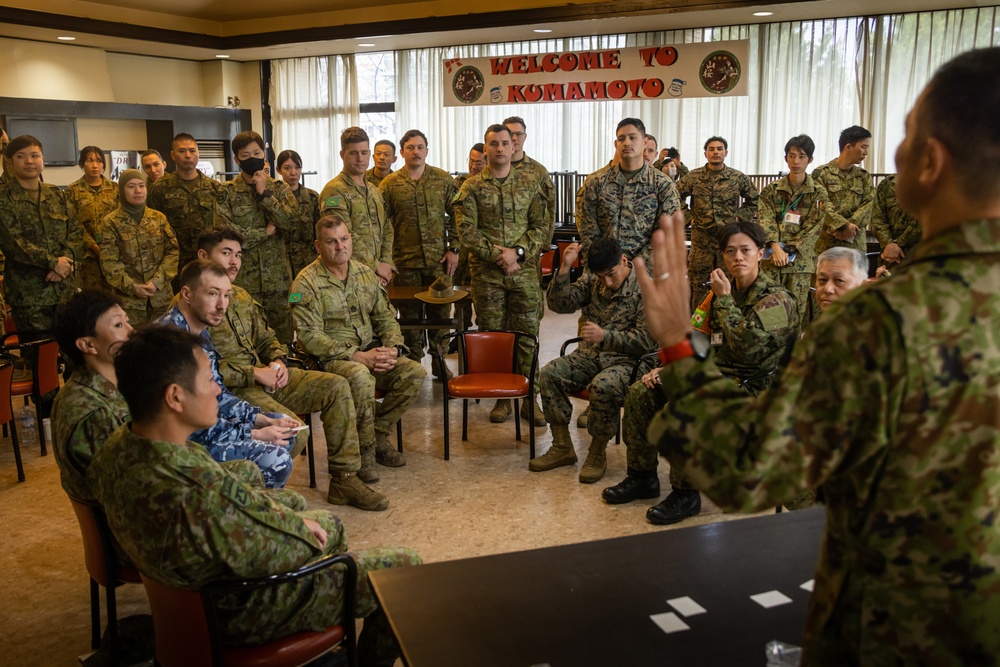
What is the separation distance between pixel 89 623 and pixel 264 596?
1.34m

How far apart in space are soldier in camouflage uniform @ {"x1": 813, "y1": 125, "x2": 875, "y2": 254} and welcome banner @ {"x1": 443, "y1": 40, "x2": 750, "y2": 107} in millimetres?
2462

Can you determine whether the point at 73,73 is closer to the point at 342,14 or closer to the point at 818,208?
the point at 342,14

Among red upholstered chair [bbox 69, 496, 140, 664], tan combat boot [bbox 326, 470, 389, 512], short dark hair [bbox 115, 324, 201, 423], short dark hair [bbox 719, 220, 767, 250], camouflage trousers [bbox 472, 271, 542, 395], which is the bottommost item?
tan combat boot [bbox 326, 470, 389, 512]

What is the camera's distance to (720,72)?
28.7 ft

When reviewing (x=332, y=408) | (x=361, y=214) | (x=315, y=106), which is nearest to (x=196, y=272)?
(x=332, y=408)

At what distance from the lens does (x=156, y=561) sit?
1919 millimetres

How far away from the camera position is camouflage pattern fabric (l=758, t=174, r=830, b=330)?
21.0ft

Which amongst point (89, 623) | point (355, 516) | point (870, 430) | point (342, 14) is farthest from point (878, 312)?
point (342, 14)

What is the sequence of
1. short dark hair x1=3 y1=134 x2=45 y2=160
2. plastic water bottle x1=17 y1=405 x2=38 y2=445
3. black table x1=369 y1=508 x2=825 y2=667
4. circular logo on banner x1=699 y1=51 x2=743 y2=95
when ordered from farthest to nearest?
circular logo on banner x1=699 y1=51 x2=743 y2=95, short dark hair x1=3 y1=134 x2=45 y2=160, plastic water bottle x1=17 y1=405 x2=38 y2=445, black table x1=369 y1=508 x2=825 y2=667

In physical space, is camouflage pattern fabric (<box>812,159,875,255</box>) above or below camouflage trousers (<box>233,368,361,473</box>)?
above

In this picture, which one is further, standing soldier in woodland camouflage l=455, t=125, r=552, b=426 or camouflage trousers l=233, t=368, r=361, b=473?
standing soldier in woodland camouflage l=455, t=125, r=552, b=426

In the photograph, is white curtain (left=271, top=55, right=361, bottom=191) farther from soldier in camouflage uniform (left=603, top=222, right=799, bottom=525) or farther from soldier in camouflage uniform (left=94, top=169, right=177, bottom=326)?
soldier in camouflage uniform (left=603, top=222, right=799, bottom=525)

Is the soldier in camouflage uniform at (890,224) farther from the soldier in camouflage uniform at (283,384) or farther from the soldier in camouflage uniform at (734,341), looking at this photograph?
the soldier in camouflage uniform at (283,384)

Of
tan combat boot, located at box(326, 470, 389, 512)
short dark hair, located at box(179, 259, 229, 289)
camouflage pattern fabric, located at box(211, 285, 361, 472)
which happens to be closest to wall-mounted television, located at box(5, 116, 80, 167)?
camouflage pattern fabric, located at box(211, 285, 361, 472)
